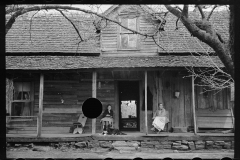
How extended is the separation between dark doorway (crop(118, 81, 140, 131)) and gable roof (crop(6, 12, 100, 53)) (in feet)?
7.67

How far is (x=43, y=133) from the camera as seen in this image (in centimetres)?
1354

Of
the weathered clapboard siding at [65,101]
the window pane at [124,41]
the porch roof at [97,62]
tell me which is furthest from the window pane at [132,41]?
the weathered clapboard siding at [65,101]

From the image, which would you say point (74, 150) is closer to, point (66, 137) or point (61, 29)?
point (66, 137)

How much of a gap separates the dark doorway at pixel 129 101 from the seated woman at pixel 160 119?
4.83ft

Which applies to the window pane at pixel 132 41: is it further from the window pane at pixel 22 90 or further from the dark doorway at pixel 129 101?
the window pane at pixel 22 90

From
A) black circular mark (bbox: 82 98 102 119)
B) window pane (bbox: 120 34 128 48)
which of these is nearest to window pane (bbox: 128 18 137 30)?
window pane (bbox: 120 34 128 48)

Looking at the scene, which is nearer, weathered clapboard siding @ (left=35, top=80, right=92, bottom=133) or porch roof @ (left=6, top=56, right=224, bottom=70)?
porch roof @ (left=6, top=56, right=224, bottom=70)

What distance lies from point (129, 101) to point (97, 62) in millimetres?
3005

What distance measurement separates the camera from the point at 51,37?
14.5 m

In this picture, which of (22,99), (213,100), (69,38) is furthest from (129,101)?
(22,99)

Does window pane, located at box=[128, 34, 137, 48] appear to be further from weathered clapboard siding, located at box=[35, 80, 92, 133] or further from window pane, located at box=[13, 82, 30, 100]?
window pane, located at box=[13, 82, 30, 100]

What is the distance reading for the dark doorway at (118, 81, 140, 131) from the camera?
46.7 ft

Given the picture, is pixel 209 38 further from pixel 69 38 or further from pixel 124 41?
pixel 69 38

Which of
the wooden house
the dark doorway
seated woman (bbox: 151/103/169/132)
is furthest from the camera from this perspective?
the dark doorway
